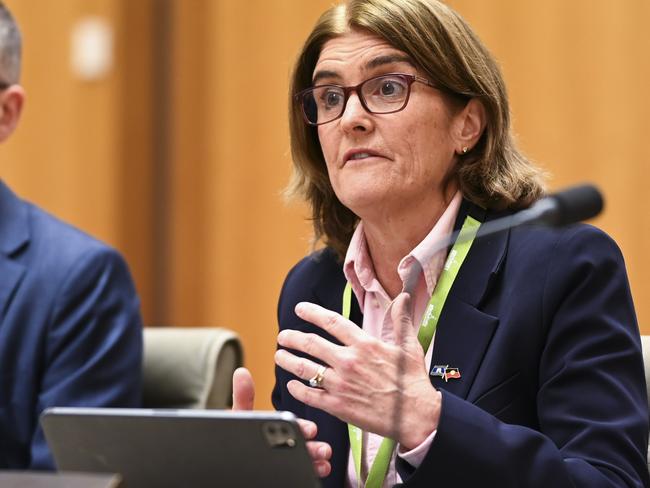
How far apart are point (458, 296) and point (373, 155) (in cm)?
30

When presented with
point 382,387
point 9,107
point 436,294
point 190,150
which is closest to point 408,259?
point 436,294

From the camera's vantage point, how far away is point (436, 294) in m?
1.67

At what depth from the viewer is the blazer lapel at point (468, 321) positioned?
1.58m

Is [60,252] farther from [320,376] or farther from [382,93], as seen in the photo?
[320,376]

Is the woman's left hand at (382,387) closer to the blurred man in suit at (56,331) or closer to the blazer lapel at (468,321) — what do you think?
the blazer lapel at (468,321)

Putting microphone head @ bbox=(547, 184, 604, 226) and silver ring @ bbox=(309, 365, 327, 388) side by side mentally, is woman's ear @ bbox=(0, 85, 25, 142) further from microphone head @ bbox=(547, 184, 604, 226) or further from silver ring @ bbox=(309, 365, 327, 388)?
microphone head @ bbox=(547, 184, 604, 226)

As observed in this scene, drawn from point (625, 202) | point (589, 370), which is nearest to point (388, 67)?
point (589, 370)

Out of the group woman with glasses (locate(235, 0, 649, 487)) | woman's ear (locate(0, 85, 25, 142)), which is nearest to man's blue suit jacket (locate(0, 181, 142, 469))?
woman's ear (locate(0, 85, 25, 142))

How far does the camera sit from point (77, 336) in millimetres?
2277

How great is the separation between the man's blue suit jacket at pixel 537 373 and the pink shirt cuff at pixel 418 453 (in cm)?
1

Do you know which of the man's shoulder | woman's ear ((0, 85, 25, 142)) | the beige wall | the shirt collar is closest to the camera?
the shirt collar

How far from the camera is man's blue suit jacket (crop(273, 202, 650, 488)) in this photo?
1308 millimetres

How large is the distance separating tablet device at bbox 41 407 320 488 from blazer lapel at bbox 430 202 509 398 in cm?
48

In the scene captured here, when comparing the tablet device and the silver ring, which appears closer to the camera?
the tablet device
